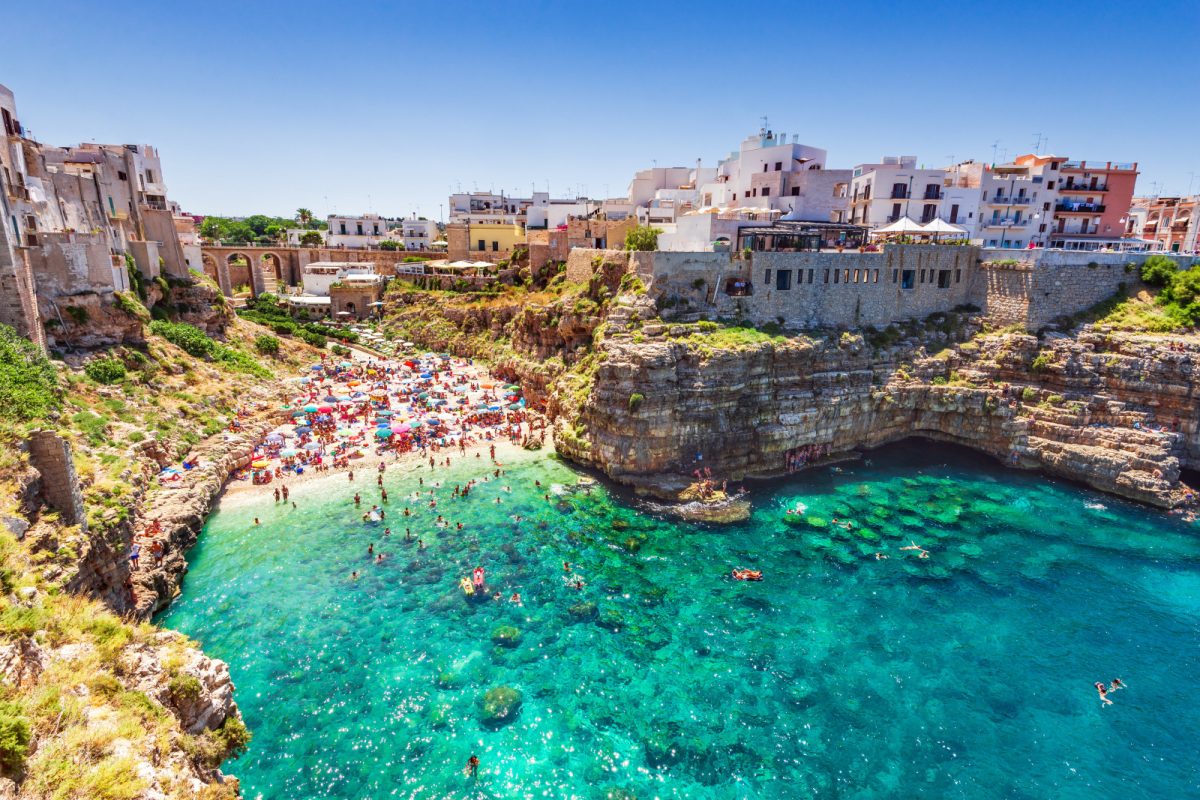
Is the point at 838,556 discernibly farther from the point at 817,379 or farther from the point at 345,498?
the point at 345,498

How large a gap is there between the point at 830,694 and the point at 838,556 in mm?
8392

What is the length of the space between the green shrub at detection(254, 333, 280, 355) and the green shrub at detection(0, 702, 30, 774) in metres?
43.3

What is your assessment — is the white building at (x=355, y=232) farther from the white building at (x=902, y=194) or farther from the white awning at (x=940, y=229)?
the white awning at (x=940, y=229)

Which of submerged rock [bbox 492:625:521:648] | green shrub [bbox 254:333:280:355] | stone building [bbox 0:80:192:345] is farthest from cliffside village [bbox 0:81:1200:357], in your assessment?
submerged rock [bbox 492:625:521:648]

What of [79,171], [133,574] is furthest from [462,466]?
[79,171]

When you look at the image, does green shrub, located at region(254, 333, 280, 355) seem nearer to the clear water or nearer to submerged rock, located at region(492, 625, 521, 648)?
the clear water

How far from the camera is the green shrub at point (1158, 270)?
3600cm

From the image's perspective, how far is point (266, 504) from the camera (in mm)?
28625

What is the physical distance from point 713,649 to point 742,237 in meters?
27.1

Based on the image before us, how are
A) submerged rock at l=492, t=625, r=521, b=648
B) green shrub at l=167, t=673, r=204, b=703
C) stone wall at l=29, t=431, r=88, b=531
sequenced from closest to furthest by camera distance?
1. green shrub at l=167, t=673, r=204, b=703
2. stone wall at l=29, t=431, r=88, b=531
3. submerged rock at l=492, t=625, r=521, b=648

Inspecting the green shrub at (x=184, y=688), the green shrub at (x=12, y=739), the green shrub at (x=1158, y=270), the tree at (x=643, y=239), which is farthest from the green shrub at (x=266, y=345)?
the green shrub at (x=1158, y=270)

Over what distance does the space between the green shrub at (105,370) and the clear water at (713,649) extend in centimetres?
970

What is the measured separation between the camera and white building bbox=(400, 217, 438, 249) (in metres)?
81.4

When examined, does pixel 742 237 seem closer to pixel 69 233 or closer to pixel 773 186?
pixel 773 186
